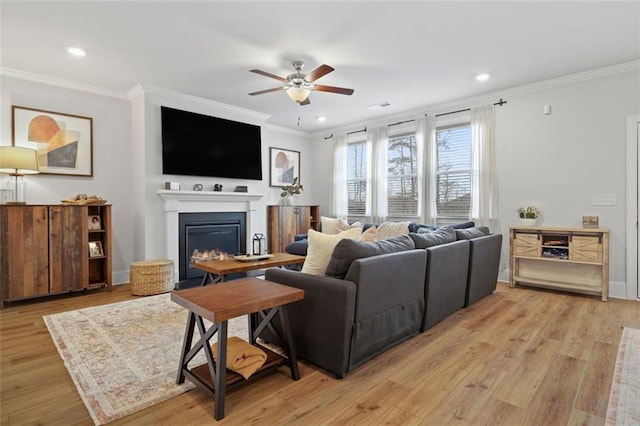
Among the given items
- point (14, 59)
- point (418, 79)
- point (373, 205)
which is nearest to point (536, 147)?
point (418, 79)

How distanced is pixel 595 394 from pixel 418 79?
12.1 ft

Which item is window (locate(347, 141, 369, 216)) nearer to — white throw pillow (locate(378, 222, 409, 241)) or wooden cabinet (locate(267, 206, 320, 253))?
wooden cabinet (locate(267, 206, 320, 253))

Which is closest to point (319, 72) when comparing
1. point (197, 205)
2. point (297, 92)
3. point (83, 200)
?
point (297, 92)

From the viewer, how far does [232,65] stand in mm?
3857

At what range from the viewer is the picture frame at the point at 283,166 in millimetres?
6742

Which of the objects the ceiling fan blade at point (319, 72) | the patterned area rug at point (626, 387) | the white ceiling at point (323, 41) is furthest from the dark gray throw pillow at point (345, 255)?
the white ceiling at point (323, 41)

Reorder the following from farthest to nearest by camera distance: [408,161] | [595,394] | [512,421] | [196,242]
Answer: [408,161], [196,242], [595,394], [512,421]

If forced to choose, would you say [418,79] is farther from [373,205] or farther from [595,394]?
[595,394]

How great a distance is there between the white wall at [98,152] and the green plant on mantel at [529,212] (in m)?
5.52

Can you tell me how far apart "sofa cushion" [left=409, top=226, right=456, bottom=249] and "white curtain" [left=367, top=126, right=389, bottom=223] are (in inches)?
106

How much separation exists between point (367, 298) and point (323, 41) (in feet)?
8.23

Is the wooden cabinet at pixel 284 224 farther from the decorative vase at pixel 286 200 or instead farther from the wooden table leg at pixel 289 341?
the wooden table leg at pixel 289 341

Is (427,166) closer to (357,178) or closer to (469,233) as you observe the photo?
(357,178)

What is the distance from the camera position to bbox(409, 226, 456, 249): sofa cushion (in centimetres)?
288
